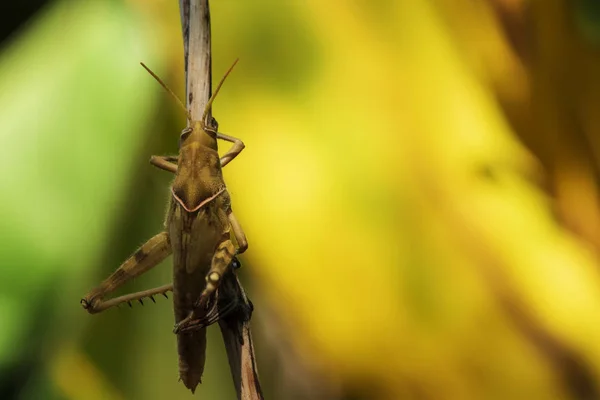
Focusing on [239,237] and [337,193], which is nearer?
[239,237]

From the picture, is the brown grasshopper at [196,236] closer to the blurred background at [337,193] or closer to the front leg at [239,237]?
the front leg at [239,237]

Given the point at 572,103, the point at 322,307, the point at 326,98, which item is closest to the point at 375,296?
the point at 322,307

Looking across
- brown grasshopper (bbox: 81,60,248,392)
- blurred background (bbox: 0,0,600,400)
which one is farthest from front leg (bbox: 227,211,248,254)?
blurred background (bbox: 0,0,600,400)

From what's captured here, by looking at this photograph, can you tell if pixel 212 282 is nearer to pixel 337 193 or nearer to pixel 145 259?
pixel 145 259

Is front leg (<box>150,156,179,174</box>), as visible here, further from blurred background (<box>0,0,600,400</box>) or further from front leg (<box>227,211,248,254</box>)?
blurred background (<box>0,0,600,400</box>)

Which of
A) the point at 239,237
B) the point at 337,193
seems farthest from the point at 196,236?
the point at 337,193

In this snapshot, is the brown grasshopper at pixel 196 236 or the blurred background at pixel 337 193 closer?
the brown grasshopper at pixel 196 236

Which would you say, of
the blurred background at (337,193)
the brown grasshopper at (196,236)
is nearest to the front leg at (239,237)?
the brown grasshopper at (196,236)

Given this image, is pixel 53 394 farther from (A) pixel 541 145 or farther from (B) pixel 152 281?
(A) pixel 541 145

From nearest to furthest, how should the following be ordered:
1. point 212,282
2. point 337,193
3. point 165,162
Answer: point 212,282
point 165,162
point 337,193
